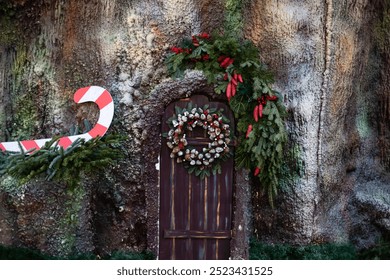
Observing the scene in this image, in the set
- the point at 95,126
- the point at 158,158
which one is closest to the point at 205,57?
the point at 158,158

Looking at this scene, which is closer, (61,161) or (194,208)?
(61,161)

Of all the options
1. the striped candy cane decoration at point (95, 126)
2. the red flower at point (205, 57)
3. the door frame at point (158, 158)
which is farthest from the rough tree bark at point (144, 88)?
the red flower at point (205, 57)

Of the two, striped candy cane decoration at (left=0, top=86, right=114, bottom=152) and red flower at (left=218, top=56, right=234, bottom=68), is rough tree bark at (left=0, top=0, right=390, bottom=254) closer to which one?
striped candy cane decoration at (left=0, top=86, right=114, bottom=152)

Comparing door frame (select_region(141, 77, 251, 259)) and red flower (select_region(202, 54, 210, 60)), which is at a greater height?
red flower (select_region(202, 54, 210, 60))

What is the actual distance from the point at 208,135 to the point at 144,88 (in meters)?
0.66

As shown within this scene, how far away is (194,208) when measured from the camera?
16.7 ft

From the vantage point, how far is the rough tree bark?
5.08 meters

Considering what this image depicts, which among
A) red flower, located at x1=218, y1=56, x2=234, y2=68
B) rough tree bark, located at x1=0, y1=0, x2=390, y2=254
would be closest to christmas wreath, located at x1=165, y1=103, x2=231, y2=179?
rough tree bark, located at x1=0, y1=0, x2=390, y2=254

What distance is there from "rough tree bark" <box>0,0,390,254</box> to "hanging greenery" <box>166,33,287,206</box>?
0.56 ft

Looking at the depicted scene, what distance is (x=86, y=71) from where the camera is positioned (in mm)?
5219

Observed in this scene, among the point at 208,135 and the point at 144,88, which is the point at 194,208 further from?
the point at 144,88

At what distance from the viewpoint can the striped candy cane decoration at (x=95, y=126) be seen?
498 centimetres

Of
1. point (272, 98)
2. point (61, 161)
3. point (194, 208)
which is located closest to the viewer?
point (61, 161)

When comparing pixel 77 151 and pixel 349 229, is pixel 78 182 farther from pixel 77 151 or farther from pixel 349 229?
pixel 349 229
